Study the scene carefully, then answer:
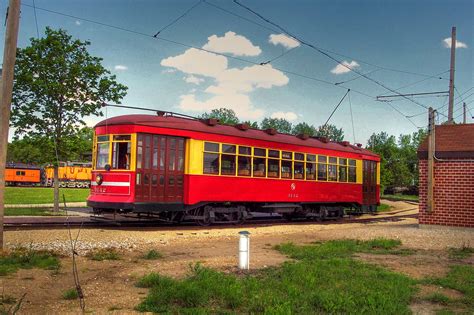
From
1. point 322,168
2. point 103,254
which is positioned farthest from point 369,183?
point 103,254

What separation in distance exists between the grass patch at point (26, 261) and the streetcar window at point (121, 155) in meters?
5.42

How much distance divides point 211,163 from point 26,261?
8192 millimetres

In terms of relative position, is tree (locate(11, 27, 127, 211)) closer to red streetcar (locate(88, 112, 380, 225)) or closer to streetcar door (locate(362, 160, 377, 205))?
red streetcar (locate(88, 112, 380, 225))

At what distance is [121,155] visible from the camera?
14133 millimetres

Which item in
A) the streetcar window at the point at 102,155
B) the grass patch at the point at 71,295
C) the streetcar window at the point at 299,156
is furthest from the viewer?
the streetcar window at the point at 299,156

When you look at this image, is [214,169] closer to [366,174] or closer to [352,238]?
[352,238]

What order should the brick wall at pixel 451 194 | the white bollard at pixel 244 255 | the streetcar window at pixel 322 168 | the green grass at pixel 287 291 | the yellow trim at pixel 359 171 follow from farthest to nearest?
the yellow trim at pixel 359 171 → the streetcar window at pixel 322 168 → the brick wall at pixel 451 194 → the white bollard at pixel 244 255 → the green grass at pixel 287 291

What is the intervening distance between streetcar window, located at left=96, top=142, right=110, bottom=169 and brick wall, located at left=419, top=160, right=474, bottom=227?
10510mm

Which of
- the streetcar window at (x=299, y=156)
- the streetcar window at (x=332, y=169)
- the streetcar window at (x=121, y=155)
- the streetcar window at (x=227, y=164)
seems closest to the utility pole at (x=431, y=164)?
the streetcar window at (x=299, y=156)

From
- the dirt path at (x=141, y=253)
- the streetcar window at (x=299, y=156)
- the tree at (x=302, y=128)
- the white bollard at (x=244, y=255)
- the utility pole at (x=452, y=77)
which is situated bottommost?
the dirt path at (x=141, y=253)

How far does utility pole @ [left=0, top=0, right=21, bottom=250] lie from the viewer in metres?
9.47

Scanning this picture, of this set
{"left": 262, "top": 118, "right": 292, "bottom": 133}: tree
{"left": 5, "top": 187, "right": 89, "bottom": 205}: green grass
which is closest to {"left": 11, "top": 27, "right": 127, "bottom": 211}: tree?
{"left": 5, "top": 187, "right": 89, "bottom": 205}: green grass

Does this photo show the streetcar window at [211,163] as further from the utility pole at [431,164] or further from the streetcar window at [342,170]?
the streetcar window at [342,170]

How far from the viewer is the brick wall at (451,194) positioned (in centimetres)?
1511
